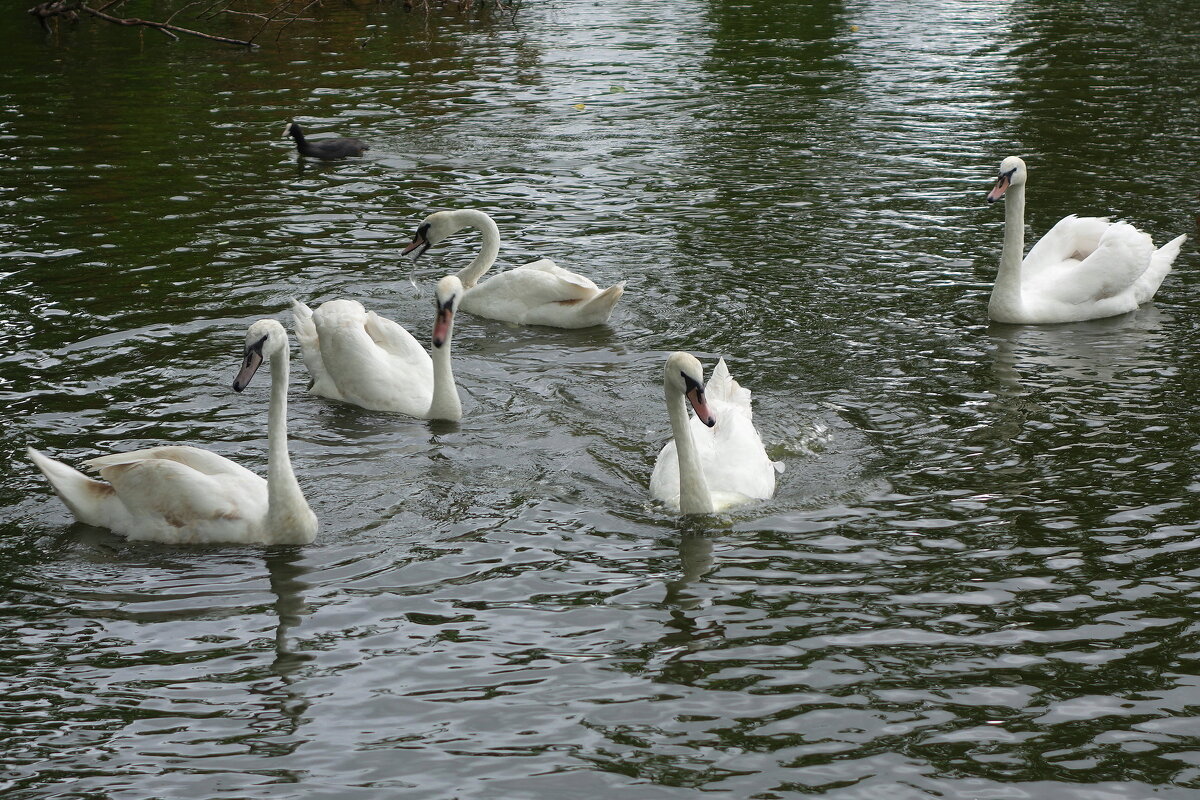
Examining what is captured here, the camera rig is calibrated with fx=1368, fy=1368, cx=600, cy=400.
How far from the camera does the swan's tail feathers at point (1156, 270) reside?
12.2 m

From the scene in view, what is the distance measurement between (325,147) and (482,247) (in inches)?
205

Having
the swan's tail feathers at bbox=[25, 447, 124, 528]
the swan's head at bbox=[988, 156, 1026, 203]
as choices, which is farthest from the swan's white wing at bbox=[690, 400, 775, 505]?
the swan's head at bbox=[988, 156, 1026, 203]

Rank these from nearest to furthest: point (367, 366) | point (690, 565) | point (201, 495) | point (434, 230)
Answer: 1. point (690, 565)
2. point (201, 495)
3. point (367, 366)
4. point (434, 230)

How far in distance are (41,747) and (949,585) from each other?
4.37m

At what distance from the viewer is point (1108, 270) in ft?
38.9

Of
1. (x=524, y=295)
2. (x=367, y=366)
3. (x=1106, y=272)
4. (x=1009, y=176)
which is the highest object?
(x=1009, y=176)

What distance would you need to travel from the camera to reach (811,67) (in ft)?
76.4

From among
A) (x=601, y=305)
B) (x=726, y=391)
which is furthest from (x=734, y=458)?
(x=601, y=305)

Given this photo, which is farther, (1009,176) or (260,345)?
(1009,176)

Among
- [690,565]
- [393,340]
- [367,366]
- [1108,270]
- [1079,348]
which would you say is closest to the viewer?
[690,565]

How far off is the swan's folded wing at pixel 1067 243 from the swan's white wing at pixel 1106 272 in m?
0.34

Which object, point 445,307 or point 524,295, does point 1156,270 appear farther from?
point 445,307

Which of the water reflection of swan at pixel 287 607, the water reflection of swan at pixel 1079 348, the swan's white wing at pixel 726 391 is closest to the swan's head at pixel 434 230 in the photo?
the swan's white wing at pixel 726 391

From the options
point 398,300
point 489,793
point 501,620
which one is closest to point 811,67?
point 398,300
